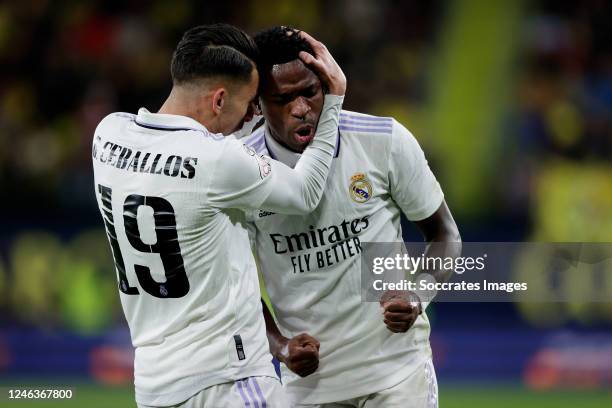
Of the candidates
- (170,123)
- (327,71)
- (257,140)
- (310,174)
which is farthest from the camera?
(257,140)

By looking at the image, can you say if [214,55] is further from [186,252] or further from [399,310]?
[399,310]

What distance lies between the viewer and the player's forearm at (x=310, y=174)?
3750mm

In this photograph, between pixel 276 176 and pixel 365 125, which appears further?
pixel 365 125

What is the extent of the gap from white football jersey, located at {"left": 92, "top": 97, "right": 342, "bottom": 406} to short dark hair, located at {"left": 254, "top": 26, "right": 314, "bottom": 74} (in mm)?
532

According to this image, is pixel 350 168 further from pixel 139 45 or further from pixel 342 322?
pixel 139 45

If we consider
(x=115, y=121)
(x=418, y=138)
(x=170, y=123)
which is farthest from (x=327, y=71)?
(x=418, y=138)

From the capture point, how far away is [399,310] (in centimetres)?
389

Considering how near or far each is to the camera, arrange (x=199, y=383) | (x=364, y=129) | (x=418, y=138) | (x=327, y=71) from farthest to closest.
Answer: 1. (x=418, y=138)
2. (x=364, y=129)
3. (x=327, y=71)
4. (x=199, y=383)

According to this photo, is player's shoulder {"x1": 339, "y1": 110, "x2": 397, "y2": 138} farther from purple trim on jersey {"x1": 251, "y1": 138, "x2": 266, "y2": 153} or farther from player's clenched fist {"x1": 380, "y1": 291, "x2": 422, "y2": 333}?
player's clenched fist {"x1": 380, "y1": 291, "x2": 422, "y2": 333}

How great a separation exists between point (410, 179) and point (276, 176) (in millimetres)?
694

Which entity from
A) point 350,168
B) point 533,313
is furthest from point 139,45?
point 350,168
